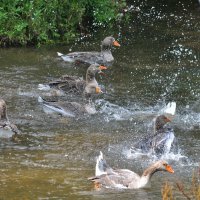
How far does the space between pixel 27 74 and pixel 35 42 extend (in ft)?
8.33

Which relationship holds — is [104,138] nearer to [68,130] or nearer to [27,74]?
[68,130]

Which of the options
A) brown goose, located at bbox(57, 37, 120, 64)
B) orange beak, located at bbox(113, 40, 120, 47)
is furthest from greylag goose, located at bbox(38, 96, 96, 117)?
orange beak, located at bbox(113, 40, 120, 47)

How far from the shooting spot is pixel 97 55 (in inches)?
675

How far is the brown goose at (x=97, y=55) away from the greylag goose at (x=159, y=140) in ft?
15.3

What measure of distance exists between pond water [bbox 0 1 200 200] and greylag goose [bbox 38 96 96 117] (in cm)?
12

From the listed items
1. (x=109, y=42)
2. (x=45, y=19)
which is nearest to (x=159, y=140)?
(x=109, y=42)

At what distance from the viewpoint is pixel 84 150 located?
37.4 ft

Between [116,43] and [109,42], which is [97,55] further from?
[116,43]

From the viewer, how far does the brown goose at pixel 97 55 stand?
1656 cm

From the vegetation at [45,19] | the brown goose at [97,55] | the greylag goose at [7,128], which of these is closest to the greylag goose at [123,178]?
the greylag goose at [7,128]

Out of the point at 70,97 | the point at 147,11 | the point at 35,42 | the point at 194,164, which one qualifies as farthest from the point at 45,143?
the point at 147,11

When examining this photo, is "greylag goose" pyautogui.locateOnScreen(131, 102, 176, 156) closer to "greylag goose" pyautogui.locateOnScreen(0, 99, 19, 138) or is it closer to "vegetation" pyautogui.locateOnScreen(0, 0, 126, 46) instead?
"greylag goose" pyautogui.locateOnScreen(0, 99, 19, 138)

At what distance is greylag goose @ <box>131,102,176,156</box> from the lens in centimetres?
1140

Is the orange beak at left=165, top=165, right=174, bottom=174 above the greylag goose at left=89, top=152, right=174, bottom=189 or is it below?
above
